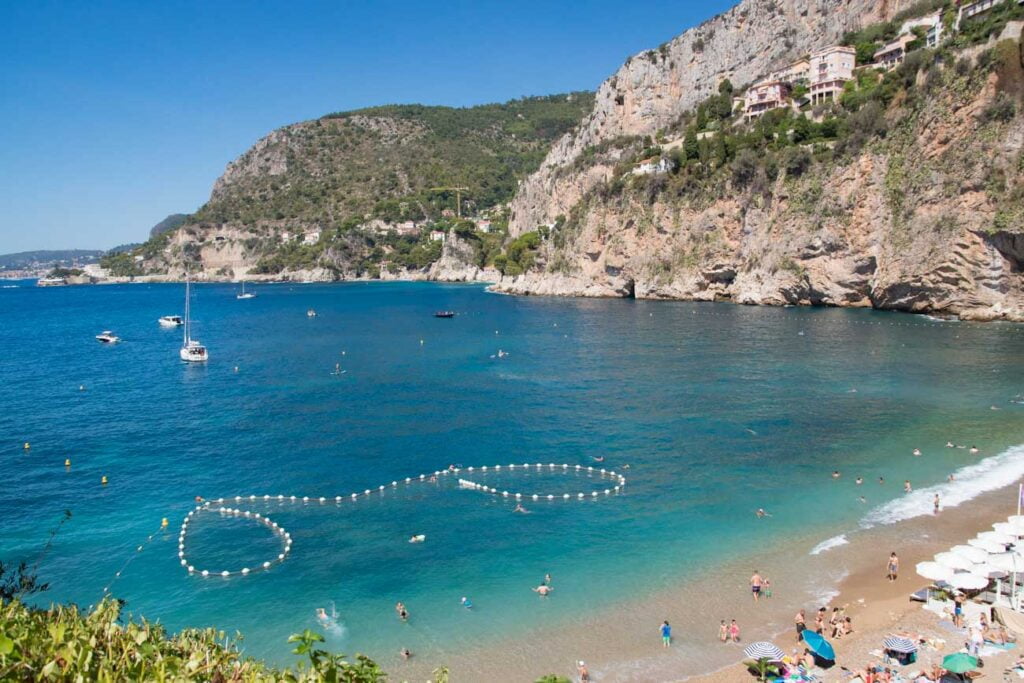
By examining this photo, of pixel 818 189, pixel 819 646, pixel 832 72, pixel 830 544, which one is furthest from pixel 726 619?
pixel 832 72

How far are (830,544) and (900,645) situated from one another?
7.39 m

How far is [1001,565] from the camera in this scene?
20.5 metres

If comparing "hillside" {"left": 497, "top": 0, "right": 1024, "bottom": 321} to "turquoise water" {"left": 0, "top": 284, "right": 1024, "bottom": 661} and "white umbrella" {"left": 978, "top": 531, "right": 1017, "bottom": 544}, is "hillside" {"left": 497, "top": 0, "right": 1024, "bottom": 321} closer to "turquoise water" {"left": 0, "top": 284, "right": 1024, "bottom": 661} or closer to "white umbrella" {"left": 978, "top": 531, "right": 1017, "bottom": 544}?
"turquoise water" {"left": 0, "top": 284, "right": 1024, "bottom": 661}

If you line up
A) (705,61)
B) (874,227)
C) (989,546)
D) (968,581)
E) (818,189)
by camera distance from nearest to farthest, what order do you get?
(968,581) → (989,546) → (874,227) → (818,189) → (705,61)

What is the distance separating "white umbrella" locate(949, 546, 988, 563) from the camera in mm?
20984

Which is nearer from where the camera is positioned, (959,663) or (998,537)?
(959,663)

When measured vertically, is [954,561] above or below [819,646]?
above

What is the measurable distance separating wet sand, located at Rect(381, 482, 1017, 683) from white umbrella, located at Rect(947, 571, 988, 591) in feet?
3.99

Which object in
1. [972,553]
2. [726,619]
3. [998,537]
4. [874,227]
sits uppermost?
[874,227]

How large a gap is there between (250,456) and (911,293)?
233 feet

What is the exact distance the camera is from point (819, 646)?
60.2 ft

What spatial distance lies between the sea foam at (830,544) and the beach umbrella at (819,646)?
6.55m

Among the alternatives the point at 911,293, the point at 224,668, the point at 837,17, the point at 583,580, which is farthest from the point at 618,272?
the point at 224,668

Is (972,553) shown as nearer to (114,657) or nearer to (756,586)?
(756,586)
